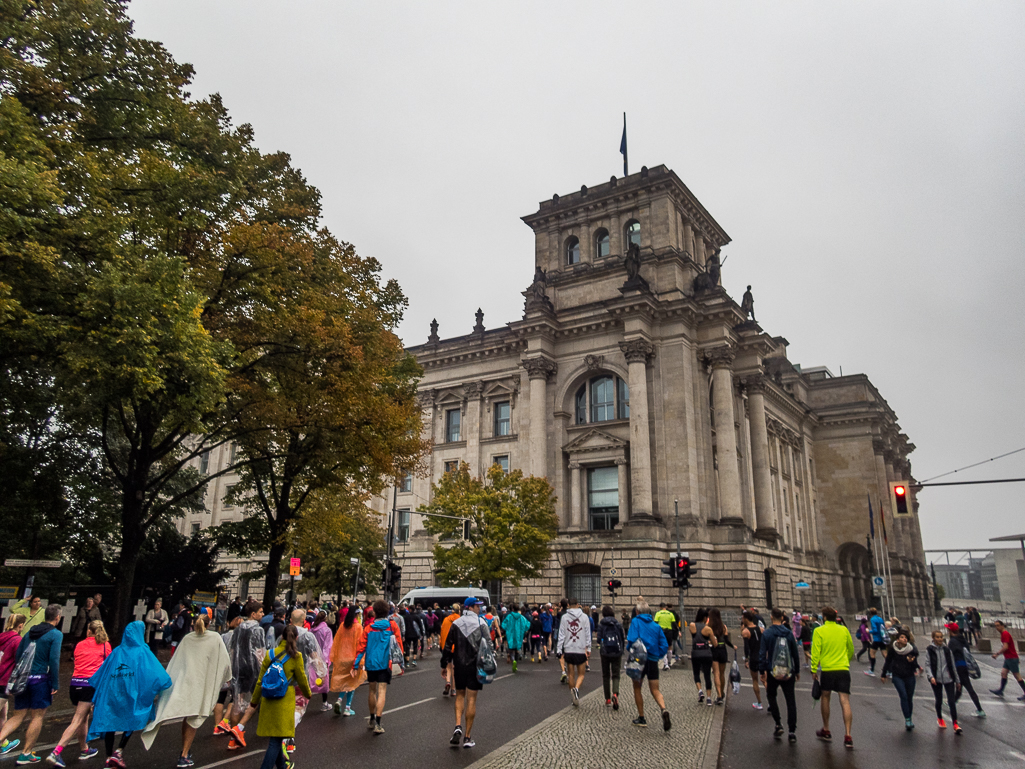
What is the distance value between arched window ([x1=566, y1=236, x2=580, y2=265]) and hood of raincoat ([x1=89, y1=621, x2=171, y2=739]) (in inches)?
1720

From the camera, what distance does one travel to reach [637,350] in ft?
138

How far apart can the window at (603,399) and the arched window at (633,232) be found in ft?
32.6

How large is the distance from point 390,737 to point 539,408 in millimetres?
34585

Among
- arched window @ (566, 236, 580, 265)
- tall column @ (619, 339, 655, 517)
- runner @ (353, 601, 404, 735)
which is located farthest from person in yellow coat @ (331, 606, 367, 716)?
arched window @ (566, 236, 580, 265)

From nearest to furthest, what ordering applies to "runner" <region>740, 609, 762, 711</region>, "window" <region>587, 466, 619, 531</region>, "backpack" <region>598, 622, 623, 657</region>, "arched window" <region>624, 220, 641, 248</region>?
1. "backpack" <region>598, 622, 623, 657</region>
2. "runner" <region>740, 609, 762, 711</region>
3. "window" <region>587, 466, 619, 531</region>
4. "arched window" <region>624, 220, 641, 248</region>

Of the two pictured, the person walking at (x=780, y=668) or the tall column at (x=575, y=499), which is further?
the tall column at (x=575, y=499)

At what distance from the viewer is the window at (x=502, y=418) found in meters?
49.0

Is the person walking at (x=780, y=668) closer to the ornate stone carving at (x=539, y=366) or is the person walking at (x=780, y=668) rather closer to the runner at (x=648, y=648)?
the runner at (x=648, y=648)

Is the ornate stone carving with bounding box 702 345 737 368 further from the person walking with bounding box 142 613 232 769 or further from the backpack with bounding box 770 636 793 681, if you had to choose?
the person walking with bounding box 142 613 232 769

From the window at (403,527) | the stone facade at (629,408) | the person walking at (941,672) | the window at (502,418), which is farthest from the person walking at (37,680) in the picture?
the window at (403,527)

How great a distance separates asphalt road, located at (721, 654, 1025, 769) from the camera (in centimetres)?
955

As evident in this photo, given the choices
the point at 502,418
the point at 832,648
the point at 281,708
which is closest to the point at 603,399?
the point at 502,418

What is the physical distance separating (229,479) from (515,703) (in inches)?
2213

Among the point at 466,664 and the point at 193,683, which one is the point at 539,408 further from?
the point at 193,683
